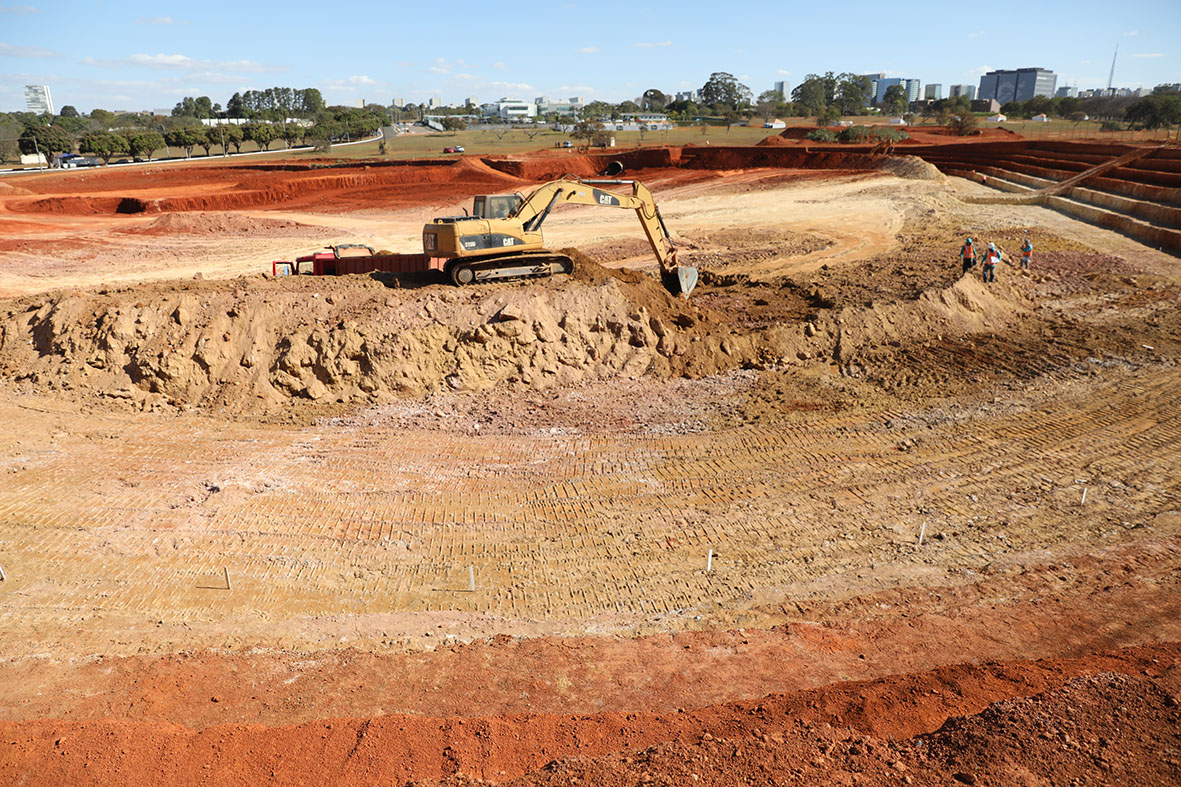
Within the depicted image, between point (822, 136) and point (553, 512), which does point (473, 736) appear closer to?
point (553, 512)

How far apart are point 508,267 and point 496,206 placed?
1.51 metres

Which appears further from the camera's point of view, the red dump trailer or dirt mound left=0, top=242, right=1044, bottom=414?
the red dump trailer

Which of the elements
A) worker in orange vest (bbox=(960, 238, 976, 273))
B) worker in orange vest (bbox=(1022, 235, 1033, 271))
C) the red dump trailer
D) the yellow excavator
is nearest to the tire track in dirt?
the yellow excavator

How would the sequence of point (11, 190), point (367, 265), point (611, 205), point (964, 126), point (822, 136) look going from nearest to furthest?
point (611, 205), point (367, 265), point (11, 190), point (822, 136), point (964, 126)

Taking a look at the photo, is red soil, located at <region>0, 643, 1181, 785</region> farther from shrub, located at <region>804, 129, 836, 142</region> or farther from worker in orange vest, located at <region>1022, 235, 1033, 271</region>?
shrub, located at <region>804, 129, 836, 142</region>

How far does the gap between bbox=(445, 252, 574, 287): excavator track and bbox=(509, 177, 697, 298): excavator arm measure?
2.60 feet

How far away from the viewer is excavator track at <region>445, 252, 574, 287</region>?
17781 mm

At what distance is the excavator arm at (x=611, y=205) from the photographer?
17.7 metres

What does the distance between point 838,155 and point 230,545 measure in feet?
171

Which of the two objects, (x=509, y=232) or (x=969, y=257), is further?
(x=969, y=257)

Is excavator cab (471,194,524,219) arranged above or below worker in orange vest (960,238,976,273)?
above

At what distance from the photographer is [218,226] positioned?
3588 cm

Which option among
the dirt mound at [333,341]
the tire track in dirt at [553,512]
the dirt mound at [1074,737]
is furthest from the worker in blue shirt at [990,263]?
the dirt mound at [1074,737]

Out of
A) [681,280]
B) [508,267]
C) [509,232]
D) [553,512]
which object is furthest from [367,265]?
[553,512]
